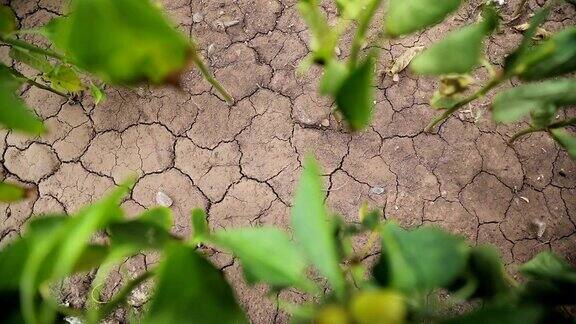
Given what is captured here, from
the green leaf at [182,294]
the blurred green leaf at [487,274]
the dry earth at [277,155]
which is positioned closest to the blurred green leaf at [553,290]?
the blurred green leaf at [487,274]

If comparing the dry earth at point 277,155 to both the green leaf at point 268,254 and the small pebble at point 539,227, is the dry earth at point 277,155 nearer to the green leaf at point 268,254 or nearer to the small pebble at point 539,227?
the small pebble at point 539,227

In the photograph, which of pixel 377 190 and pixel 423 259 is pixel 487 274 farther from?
pixel 377 190

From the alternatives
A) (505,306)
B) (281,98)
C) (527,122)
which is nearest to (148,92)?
(281,98)

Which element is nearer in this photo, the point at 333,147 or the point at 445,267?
the point at 445,267

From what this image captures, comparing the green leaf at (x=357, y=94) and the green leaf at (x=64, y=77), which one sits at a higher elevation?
the green leaf at (x=357, y=94)

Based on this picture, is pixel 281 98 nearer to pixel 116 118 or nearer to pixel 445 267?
pixel 116 118

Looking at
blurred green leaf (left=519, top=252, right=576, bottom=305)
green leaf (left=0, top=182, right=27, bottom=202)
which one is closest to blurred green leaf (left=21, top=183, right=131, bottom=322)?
green leaf (left=0, top=182, right=27, bottom=202)
